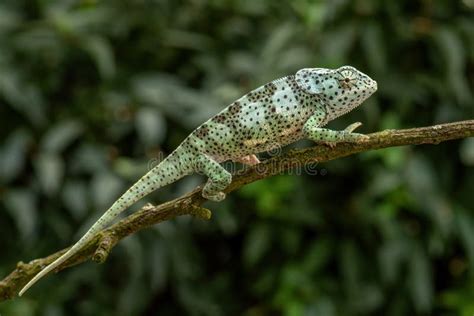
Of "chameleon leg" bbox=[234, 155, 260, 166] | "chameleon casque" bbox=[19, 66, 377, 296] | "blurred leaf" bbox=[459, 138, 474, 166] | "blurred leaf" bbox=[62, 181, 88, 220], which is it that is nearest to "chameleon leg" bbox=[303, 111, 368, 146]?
"chameleon casque" bbox=[19, 66, 377, 296]

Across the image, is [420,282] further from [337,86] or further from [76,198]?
[337,86]

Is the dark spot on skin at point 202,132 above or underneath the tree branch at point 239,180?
above

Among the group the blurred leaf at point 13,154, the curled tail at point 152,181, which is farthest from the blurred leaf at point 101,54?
the curled tail at point 152,181

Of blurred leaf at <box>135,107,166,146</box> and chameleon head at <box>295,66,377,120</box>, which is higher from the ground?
chameleon head at <box>295,66,377,120</box>

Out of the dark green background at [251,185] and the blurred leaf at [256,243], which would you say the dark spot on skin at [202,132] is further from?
the blurred leaf at [256,243]

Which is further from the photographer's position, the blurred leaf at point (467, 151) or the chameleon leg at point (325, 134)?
the blurred leaf at point (467, 151)

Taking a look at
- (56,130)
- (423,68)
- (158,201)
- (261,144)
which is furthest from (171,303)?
(261,144)

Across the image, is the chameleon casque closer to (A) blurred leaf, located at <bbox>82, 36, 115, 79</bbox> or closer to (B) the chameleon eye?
(B) the chameleon eye
